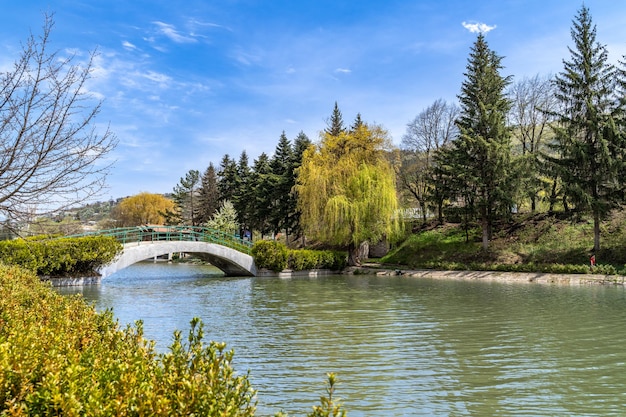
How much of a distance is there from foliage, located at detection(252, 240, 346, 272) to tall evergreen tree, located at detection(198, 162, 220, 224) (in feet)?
85.2

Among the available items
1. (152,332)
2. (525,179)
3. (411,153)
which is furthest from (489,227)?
(152,332)

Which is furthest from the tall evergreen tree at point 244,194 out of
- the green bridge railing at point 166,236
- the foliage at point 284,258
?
the foliage at point 284,258

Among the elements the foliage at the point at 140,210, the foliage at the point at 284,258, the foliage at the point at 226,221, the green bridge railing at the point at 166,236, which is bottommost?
the foliage at the point at 284,258

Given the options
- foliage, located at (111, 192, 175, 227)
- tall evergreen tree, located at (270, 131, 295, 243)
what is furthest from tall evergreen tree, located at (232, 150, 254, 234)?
foliage, located at (111, 192, 175, 227)

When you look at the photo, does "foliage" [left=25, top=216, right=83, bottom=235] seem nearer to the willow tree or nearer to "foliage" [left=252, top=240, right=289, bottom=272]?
"foliage" [left=252, top=240, right=289, bottom=272]

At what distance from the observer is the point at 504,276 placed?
24.3 m

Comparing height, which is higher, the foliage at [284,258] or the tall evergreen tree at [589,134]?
the tall evergreen tree at [589,134]

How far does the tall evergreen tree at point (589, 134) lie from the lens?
2386 centimetres

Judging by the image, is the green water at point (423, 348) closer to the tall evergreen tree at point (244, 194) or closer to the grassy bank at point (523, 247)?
the grassy bank at point (523, 247)

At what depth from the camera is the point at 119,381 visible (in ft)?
8.18

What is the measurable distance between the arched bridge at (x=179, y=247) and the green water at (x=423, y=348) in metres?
6.91

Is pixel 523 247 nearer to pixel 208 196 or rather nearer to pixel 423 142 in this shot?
pixel 423 142

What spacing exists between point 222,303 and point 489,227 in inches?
845

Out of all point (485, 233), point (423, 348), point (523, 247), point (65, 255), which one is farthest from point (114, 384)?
point (485, 233)
